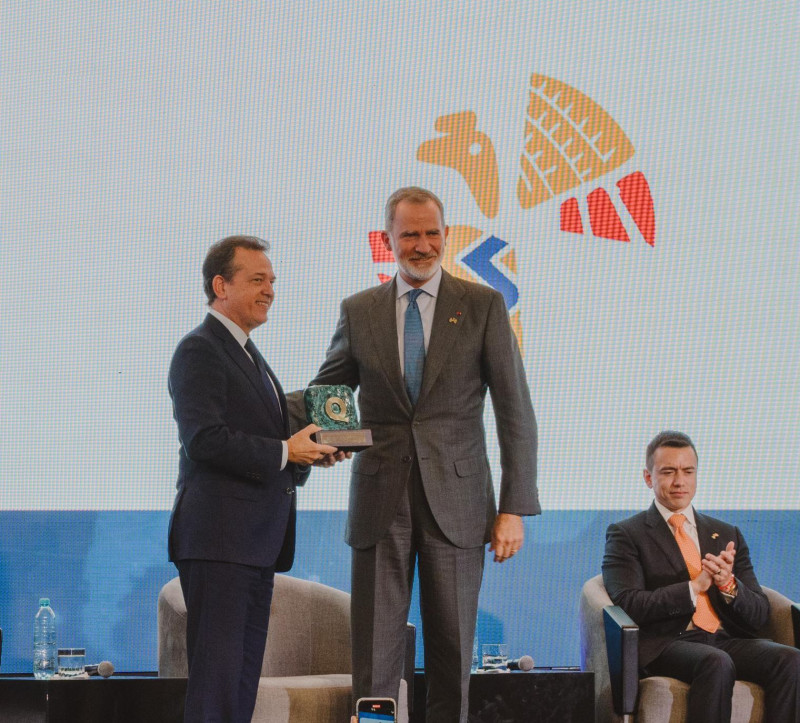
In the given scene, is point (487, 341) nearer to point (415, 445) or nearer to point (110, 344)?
point (415, 445)

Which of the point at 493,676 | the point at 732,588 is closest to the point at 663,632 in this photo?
the point at 732,588

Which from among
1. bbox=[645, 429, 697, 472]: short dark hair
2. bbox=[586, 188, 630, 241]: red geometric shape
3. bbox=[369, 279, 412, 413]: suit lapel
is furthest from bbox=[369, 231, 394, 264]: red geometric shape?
bbox=[369, 279, 412, 413]: suit lapel

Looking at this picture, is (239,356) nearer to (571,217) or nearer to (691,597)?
(691,597)

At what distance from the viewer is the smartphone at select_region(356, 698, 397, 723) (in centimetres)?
292

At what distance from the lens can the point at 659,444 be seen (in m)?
4.19

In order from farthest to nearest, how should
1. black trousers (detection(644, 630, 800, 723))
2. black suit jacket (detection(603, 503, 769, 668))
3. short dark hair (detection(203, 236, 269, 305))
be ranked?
black suit jacket (detection(603, 503, 769, 668))
black trousers (detection(644, 630, 800, 723))
short dark hair (detection(203, 236, 269, 305))

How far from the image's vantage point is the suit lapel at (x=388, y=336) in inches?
121

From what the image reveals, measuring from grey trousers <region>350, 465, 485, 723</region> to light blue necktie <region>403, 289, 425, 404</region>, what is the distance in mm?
255

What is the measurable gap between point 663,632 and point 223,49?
3125 millimetres

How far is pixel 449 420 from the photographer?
10.0ft

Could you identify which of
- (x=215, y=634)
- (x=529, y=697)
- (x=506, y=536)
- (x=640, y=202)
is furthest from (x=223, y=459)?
(x=640, y=202)

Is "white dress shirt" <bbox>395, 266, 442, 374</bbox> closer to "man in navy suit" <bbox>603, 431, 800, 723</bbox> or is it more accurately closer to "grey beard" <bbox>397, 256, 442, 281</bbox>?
"grey beard" <bbox>397, 256, 442, 281</bbox>

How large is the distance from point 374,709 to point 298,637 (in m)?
1.19

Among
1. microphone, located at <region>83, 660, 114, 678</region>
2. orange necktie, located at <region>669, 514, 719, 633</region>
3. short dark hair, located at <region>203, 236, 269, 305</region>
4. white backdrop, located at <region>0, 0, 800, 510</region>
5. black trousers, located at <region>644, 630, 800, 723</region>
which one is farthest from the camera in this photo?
white backdrop, located at <region>0, 0, 800, 510</region>
